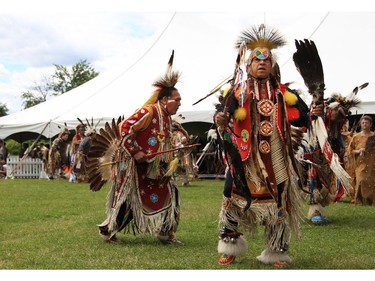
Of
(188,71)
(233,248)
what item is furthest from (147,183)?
(188,71)

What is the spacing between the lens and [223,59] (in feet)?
50.8

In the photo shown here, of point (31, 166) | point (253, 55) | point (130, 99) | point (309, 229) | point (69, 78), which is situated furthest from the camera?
point (69, 78)

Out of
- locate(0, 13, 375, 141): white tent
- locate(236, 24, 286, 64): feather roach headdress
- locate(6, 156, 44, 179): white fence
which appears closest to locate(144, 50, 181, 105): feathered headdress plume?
locate(236, 24, 286, 64): feather roach headdress

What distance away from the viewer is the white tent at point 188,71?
43.7ft

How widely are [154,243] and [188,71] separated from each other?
33.5ft

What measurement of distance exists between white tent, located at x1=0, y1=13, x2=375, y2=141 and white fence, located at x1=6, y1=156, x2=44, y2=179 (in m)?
1.22

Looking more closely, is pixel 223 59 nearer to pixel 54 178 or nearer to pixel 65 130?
pixel 65 130

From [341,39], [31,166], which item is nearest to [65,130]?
[31,166]

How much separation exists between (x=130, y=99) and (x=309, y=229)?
32.1 feet

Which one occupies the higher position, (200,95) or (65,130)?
(200,95)

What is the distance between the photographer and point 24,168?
1859cm

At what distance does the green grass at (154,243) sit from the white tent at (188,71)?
5306 mm

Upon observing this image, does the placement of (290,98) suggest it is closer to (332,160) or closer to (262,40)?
(262,40)
